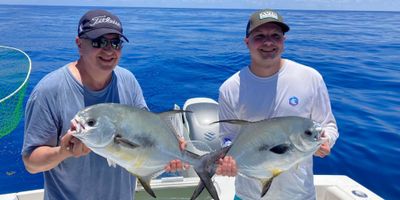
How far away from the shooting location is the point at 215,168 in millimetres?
2340

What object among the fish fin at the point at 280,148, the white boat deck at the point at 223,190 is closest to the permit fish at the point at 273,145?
the fish fin at the point at 280,148

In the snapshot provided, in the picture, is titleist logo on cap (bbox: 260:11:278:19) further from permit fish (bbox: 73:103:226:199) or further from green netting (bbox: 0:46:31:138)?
green netting (bbox: 0:46:31:138)

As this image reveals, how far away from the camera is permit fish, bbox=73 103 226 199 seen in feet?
5.94

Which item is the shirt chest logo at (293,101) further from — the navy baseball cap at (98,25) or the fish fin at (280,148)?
the navy baseball cap at (98,25)

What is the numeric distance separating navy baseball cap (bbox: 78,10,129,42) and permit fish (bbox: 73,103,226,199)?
0.45 meters

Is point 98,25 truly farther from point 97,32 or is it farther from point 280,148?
point 280,148

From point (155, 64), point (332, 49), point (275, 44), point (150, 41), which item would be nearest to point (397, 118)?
point (275, 44)

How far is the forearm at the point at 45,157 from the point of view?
194 centimetres

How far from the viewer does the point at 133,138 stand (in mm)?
1933

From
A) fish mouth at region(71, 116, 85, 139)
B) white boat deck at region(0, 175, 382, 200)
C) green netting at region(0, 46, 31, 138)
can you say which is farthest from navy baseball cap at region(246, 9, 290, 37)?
green netting at region(0, 46, 31, 138)

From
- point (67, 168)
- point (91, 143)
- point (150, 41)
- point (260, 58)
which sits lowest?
point (150, 41)

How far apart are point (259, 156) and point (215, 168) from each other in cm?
29

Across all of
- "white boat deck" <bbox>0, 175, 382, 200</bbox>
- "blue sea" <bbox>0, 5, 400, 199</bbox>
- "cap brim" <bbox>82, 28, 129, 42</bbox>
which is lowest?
"blue sea" <bbox>0, 5, 400, 199</bbox>

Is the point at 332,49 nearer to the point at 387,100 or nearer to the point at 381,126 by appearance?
the point at 387,100
